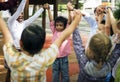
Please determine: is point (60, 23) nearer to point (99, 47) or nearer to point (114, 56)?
point (114, 56)

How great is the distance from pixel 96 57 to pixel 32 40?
2.25 ft

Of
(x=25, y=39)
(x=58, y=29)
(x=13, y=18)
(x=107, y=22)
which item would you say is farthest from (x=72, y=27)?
(x=58, y=29)

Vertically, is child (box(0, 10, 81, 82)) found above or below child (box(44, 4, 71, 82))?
above

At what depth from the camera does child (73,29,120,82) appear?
108 inches

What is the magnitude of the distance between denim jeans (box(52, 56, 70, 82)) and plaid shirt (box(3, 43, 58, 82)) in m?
2.39

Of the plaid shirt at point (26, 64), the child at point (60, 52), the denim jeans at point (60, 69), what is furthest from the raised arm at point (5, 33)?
the denim jeans at point (60, 69)

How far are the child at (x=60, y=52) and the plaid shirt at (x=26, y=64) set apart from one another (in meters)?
2.21

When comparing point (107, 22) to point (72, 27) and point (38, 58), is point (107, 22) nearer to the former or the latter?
point (72, 27)

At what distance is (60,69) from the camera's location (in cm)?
492

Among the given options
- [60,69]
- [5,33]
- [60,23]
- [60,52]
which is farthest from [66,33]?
[60,69]

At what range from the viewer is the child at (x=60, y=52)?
4.64 m

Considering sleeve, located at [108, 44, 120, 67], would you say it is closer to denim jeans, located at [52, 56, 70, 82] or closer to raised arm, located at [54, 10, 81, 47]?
raised arm, located at [54, 10, 81, 47]

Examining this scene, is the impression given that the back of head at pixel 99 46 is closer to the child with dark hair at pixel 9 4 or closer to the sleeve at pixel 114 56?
the sleeve at pixel 114 56

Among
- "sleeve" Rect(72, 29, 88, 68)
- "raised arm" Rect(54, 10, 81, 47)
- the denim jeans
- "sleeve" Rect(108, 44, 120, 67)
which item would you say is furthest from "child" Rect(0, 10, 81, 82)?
the denim jeans
